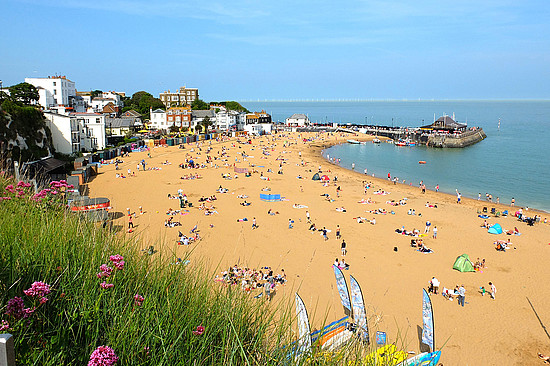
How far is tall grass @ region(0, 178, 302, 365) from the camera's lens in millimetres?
3135

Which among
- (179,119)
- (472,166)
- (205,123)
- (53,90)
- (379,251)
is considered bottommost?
(379,251)

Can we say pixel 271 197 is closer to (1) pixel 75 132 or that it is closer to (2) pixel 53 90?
(1) pixel 75 132

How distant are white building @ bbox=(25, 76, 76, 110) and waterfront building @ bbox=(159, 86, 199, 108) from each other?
163 ft

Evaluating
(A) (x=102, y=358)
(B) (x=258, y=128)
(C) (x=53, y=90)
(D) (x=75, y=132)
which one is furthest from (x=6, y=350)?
(B) (x=258, y=128)

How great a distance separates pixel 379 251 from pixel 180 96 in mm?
109614

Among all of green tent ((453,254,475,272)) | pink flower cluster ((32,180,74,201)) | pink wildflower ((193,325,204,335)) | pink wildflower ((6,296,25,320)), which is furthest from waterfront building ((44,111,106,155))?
pink wildflower ((193,325,204,335))

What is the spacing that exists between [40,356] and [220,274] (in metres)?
11.3

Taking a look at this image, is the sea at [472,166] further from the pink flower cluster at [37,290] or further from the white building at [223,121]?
the pink flower cluster at [37,290]

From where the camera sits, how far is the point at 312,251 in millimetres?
17469

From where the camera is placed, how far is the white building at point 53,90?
6119 centimetres

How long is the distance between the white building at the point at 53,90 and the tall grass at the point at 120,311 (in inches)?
2580

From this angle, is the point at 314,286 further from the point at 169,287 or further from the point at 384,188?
the point at 384,188

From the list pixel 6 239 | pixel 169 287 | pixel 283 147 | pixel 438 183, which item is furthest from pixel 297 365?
pixel 283 147

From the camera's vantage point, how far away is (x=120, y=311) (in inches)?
140
